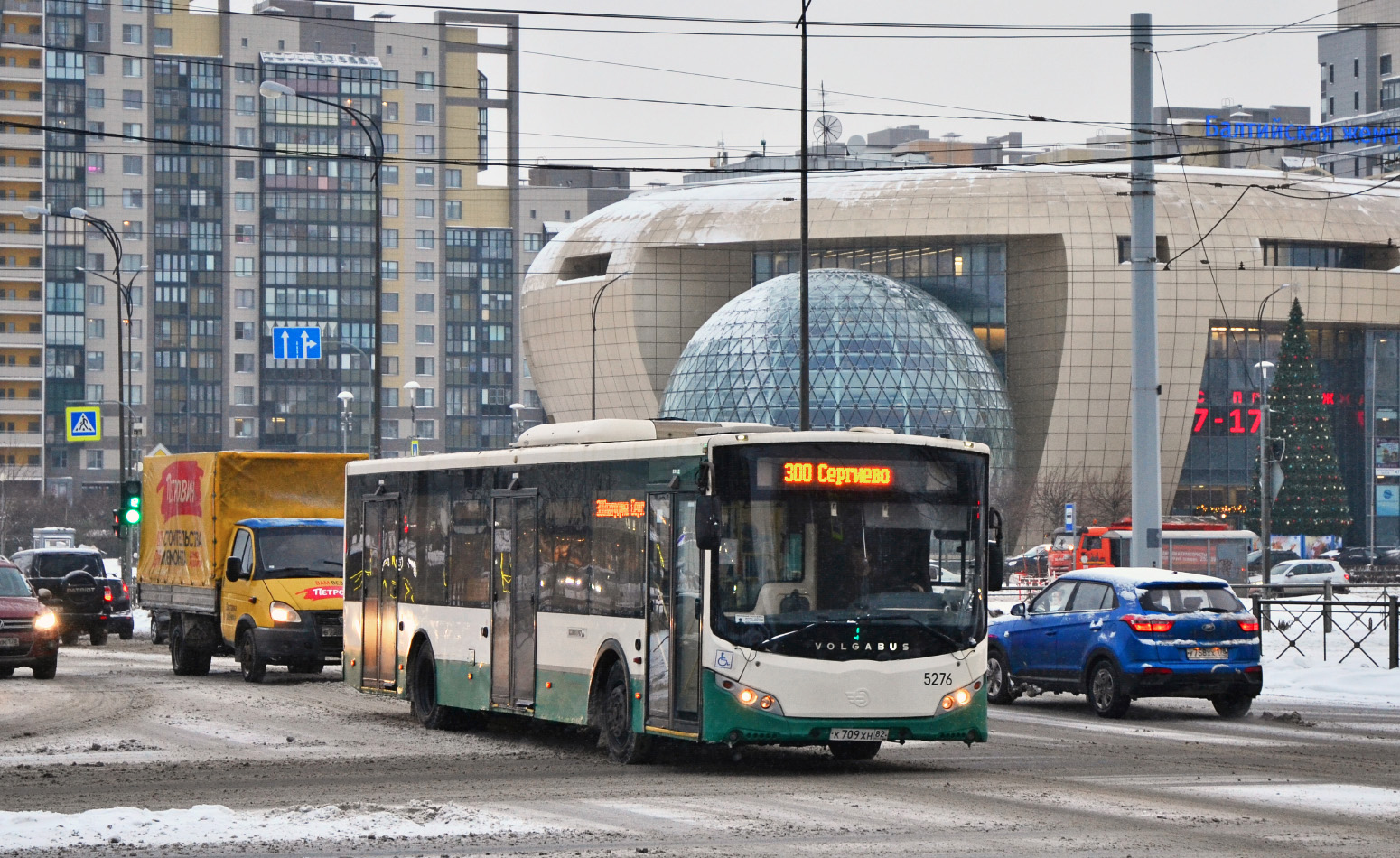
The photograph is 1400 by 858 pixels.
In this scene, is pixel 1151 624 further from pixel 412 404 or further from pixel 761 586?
pixel 412 404

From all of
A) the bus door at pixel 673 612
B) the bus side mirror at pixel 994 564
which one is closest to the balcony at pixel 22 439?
the bus door at pixel 673 612

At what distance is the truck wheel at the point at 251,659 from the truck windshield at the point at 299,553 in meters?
0.85

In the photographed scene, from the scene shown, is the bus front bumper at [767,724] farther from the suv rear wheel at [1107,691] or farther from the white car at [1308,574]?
the white car at [1308,574]

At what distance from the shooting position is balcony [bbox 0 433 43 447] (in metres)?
135

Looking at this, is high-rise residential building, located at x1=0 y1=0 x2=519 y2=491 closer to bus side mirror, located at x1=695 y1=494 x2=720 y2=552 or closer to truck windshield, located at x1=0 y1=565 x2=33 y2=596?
truck windshield, located at x1=0 y1=565 x2=33 y2=596

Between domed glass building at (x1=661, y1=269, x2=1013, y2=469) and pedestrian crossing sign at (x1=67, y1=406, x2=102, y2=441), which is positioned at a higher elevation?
domed glass building at (x1=661, y1=269, x2=1013, y2=469)

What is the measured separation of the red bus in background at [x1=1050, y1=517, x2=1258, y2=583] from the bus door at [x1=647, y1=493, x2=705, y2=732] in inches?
1699

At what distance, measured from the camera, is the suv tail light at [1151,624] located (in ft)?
67.6

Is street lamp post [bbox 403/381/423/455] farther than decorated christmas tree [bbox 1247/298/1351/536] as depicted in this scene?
No

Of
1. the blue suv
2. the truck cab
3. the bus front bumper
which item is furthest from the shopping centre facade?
the bus front bumper

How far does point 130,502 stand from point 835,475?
3178 cm

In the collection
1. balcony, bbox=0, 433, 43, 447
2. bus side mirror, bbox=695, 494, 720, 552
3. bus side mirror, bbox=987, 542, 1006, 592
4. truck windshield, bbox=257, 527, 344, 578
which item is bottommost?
truck windshield, bbox=257, 527, 344, 578

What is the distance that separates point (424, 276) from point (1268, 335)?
6649cm

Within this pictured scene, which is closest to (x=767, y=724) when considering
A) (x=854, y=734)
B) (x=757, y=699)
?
(x=757, y=699)
